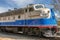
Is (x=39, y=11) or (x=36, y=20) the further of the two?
(x=36, y=20)

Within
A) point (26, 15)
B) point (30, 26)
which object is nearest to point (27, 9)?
point (26, 15)

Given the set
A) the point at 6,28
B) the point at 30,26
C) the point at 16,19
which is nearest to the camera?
the point at 30,26

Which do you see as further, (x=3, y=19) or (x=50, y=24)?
(x=3, y=19)

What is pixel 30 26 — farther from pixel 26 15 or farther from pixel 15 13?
pixel 15 13

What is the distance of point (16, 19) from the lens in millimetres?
22531

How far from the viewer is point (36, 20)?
725 inches

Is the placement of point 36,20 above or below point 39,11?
below

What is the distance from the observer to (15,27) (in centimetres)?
2280

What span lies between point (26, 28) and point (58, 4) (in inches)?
182

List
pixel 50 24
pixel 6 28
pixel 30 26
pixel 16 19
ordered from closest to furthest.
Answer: pixel 50 24, pixel 30 26, pixel 16 19, pixel 6 28

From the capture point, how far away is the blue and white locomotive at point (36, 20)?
17641 millimetres

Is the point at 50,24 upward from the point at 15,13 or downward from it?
downward

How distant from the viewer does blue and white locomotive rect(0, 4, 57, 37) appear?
1764 cm

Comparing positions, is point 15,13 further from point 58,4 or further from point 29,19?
point 58,4
